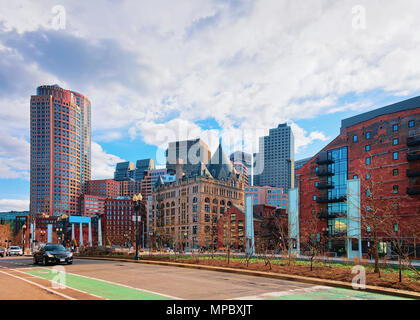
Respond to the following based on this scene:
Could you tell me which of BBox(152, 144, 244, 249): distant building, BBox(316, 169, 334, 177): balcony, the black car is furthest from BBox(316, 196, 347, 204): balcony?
BBox(152, 144, 244, 249): distant building

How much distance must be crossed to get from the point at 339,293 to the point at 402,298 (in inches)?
85.6

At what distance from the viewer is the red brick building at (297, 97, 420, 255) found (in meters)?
49.0

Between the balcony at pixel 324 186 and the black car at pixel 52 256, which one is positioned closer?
the black car at pixel 52 256

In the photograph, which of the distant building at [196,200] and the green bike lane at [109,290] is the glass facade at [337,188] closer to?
the distant building at [196,200]

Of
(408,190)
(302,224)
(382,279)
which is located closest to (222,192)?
(302,224)

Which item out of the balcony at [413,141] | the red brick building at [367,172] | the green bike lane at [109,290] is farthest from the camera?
the red brick building at [367,172]

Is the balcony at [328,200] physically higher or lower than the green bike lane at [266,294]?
higher

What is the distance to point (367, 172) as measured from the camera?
178 ft

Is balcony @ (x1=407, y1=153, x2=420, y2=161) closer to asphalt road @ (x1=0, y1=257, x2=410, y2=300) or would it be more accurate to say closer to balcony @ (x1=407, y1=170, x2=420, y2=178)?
balcony @ (x1=407, y1=170, x2=420, y2=178)

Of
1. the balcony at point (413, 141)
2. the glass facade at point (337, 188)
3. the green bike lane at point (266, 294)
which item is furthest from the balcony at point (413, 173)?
the green bike lane at point (266, 294)

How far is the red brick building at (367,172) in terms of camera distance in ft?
161

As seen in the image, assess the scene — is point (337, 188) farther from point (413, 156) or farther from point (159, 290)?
point (159, 290)

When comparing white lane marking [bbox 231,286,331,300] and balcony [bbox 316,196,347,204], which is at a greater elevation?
balcony [bbox 316,196,347,204]

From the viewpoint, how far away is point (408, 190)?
48594mm
